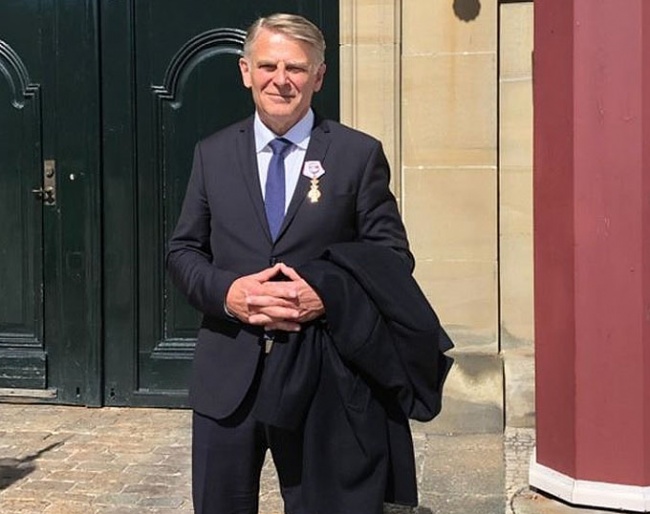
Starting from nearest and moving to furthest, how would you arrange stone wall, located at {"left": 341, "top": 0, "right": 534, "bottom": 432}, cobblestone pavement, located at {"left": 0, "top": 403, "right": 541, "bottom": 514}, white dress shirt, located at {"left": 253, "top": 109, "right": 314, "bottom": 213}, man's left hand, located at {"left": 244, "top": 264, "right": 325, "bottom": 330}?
man's left hand, located at {"left": 244, "top": 264, "right": 325, "bottom": 330} → white dress shirt, located at {"left": 253, "top": 109, "right": 314, "bottom": 213} → cobblestone pavement, located at {"left": 0, "top": 403, "right": 541, "bottom": 514} → stone wall, located at {"left": 341, "top": 0, "right": 534, "bottom": 432}

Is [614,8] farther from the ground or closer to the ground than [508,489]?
farther from the ground

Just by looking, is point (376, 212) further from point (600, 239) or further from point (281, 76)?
point (600, 239)

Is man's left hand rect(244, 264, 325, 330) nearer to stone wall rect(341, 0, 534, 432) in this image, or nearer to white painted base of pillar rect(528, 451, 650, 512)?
white painted base of pillar rect(528, 451, 650, 512)

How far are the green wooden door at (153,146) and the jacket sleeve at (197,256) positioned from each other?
125 inches

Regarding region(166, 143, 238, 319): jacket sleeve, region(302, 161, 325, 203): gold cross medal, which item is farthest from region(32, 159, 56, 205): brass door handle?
region(302, 161, 325, 203): gold cross medal

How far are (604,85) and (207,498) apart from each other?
2329 mm

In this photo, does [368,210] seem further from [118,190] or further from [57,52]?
[57,52]

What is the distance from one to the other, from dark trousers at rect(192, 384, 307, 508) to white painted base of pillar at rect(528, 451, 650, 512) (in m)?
1.74

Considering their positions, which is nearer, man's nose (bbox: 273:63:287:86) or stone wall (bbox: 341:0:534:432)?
man's nose (bbox: 273:63:287:86)

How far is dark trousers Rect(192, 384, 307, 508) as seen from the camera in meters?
2.79

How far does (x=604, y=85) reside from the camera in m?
3.95

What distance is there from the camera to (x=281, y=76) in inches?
104

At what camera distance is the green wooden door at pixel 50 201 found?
20.0 ft

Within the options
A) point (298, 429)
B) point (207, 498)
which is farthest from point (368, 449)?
point (207, 498)
